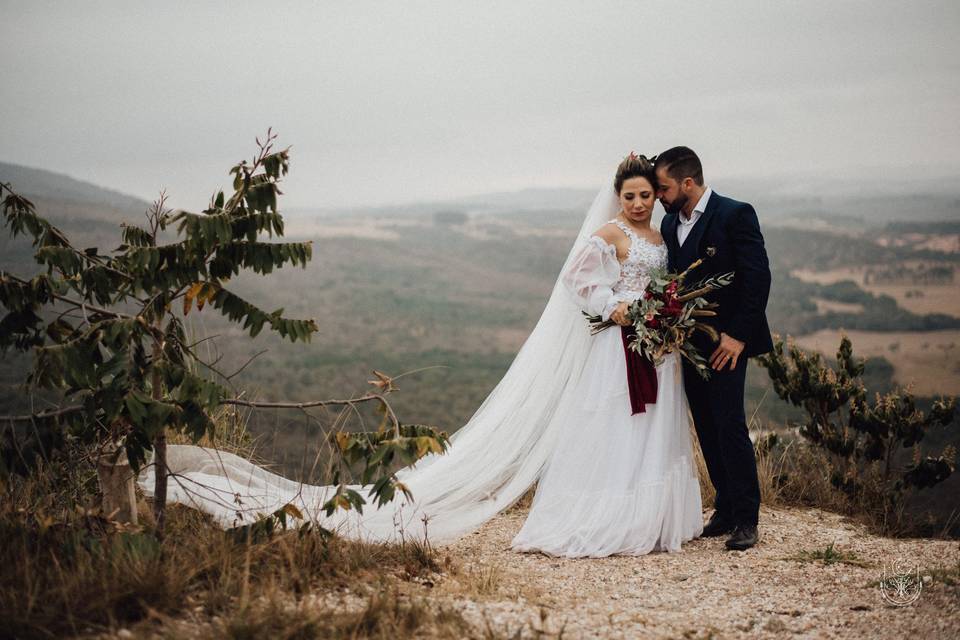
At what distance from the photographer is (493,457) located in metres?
5.31

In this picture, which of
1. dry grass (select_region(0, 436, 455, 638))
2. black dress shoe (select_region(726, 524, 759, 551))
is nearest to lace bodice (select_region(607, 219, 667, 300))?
black dress shoe (select_region(726, 524, 759, 551))

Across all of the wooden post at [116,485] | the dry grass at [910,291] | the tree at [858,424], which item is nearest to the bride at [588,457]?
the wooden post at [116,485]

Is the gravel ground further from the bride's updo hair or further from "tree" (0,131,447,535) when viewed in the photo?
the bride's updo hair

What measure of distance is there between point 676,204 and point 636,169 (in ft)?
1.19

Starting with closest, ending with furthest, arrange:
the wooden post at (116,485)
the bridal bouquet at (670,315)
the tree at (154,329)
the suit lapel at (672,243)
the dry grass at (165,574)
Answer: the dry grass at (165,574)
the tree at (154,329)
the wooden post at (116,485)
the bridal bouquet at (670,315)
the suit lapel at (672,243)

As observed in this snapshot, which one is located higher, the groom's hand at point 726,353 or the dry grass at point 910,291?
the groom's hand at point 726,353

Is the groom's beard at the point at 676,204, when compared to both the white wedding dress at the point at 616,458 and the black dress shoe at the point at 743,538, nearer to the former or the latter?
the white wedding dress at the point at 616,458

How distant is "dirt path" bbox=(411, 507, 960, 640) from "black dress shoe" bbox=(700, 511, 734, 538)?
102 mm

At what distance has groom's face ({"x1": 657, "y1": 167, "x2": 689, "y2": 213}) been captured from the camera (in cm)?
468

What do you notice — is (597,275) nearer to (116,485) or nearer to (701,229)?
(701,229)

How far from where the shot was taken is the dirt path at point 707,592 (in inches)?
137

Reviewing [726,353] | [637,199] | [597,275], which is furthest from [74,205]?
[726,353]

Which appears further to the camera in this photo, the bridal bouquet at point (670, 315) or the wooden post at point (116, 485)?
the bridal bouquet at point (670, 315)

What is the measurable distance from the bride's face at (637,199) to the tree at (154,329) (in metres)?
2.09
